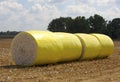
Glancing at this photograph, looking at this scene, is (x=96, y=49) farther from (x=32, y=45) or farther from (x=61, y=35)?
(x=32, y=45)

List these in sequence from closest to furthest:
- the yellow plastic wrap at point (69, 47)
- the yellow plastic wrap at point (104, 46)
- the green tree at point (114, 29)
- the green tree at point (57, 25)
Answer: the yellow plastic wrap at point (69, 47), the yellow plastic wrap at point (104, 46), the green tree at point (114, 29), the green tree at point (57, 25)

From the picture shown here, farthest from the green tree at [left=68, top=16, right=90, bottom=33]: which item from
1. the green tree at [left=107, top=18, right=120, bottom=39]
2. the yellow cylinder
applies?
the yellow cylinder

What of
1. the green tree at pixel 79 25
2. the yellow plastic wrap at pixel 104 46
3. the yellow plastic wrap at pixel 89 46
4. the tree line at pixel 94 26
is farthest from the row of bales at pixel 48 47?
the green tree at pixel 79 25

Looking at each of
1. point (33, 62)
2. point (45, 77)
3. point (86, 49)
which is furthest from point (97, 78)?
point (86, 49)

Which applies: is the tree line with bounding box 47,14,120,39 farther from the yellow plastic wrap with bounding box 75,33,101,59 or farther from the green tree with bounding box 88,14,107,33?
the yellow plastic wrap with bounding box 75,33,101,59

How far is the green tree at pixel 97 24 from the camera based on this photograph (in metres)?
69.9

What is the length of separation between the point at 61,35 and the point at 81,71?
3.38m

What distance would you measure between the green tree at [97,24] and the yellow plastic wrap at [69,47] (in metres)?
52.6

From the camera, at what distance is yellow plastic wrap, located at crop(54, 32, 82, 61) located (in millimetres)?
15172

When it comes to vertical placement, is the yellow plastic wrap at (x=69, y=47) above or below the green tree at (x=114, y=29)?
above

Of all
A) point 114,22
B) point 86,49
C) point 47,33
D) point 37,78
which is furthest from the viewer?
point 114,22

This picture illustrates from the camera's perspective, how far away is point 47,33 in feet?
Result: 48.8

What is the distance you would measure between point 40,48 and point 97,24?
58.5m

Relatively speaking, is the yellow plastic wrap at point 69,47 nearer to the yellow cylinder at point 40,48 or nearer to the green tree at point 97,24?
the yellow cylinder at point 40,48
